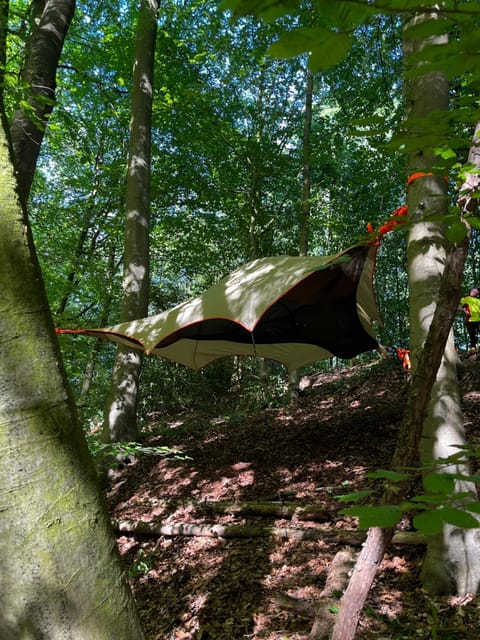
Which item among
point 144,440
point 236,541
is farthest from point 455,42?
point 144,440

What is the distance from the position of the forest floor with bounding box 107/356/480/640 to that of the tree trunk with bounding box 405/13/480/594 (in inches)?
4.5

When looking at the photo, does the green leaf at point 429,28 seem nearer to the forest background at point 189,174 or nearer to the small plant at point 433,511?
the forest background at point 189,174

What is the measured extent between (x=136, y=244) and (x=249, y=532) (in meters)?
3.42

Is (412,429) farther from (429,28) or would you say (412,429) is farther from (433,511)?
(429,28)

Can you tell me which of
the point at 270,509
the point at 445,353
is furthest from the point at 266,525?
the point at 445,353

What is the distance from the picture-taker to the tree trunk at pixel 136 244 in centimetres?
444

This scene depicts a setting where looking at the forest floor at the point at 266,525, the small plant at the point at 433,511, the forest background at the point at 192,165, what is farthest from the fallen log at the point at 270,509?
the forest background at the point at 192,165

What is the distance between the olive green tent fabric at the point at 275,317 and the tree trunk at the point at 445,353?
519mm

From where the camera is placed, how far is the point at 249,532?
2.56 m

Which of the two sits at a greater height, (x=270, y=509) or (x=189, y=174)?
(x=189, y=174)

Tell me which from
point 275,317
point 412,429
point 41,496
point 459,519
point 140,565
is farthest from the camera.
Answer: point 275,317

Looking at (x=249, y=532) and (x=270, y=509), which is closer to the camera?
(x=249, y=532)

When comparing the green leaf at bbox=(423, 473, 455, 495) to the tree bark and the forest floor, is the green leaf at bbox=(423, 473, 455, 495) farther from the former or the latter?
the forest floor

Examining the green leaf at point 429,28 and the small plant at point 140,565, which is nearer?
the green leaf at point 429,28
